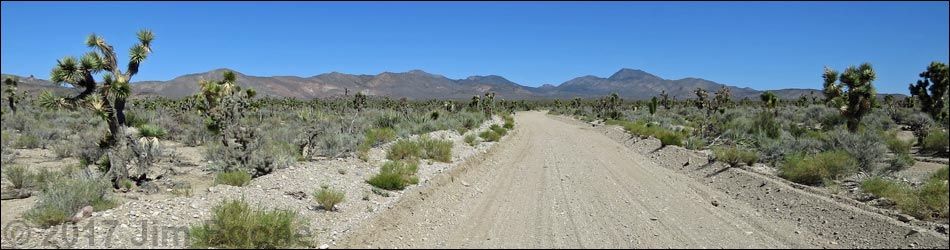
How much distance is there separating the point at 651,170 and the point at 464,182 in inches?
225

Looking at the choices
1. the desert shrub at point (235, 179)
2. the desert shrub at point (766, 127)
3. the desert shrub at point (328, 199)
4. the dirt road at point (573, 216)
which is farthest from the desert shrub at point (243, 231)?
the desert shrub at point (766, 127)

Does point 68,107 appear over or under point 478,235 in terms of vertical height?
over

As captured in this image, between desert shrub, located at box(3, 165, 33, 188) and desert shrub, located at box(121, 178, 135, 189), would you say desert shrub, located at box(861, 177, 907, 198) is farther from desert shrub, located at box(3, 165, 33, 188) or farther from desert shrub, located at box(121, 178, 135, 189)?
desert shrub, located at box(3, 165, 33, 188)

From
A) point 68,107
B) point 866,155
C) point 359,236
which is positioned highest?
point 68,107

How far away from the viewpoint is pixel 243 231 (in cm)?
652

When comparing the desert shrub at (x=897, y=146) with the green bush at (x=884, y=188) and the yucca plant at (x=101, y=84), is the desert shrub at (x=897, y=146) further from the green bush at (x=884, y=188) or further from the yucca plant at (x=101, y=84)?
the yucca plant at (x=101, y=84)

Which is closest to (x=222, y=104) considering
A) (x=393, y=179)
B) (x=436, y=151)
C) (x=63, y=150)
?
(x=393, y=179)

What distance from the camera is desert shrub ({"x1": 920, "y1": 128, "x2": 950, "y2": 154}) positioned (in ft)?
50.5

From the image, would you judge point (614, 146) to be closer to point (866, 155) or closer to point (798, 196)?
point (866, 155)

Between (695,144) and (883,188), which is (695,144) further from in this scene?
(883,188)

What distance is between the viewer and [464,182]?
12906 millimetres

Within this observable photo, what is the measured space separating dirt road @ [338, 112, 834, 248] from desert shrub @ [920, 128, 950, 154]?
838 centimetres

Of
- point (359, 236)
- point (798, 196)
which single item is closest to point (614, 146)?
point (798, 196)

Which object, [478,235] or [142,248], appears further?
[478,235]
